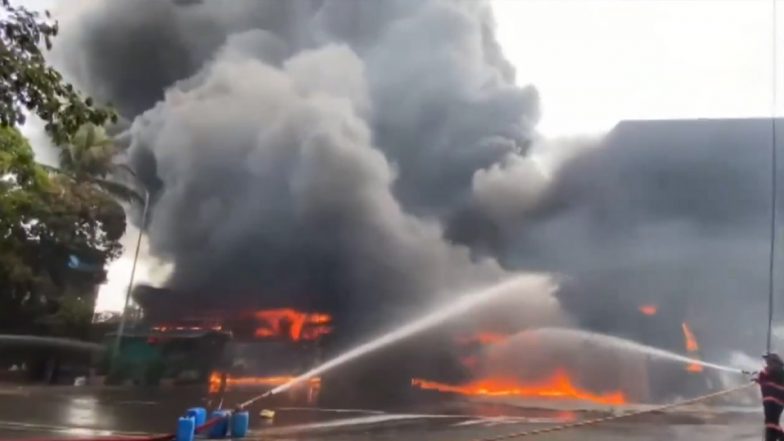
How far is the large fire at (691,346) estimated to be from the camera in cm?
1212

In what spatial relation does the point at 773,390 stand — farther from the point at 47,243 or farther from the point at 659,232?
the point at 47,243

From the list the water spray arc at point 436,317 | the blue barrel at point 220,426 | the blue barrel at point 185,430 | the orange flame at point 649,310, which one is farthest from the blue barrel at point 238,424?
the orange flame at point 649,310

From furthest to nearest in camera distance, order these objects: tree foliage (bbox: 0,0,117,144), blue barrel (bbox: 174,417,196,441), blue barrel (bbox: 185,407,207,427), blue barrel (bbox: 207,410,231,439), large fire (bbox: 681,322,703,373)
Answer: large fire (bbox: 681,322,703,373) → blue barrel (bbox: 207,410,231,439) → blue barrel (bbox: 185,407,207,427) → blue barrel (bbox: 174,417,196,441) → tree foliage (bbox: 0,0,117,144)

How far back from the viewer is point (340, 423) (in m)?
10.9

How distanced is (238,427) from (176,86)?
9142mm

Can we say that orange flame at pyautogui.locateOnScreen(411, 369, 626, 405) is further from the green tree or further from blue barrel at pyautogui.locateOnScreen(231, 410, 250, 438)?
the green tree

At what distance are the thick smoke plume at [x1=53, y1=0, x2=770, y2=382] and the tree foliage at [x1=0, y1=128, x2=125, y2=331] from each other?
4.37 feet

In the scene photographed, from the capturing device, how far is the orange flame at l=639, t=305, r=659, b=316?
12453mm

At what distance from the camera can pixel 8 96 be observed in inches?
193

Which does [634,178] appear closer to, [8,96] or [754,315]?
[754,315]

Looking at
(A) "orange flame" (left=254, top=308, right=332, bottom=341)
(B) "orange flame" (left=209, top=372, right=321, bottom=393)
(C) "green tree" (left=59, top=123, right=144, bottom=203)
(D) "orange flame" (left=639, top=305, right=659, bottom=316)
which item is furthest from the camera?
(C) "green tree" (left=59, top=123, right=144, bottom=203)

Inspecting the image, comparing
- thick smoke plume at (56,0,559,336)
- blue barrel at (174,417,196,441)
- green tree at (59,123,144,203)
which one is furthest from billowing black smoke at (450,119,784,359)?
green tree at (59,123,144,203)

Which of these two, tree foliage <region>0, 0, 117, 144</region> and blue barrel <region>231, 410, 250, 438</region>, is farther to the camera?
blue barrel <region>231, 410, 250, 438</region>

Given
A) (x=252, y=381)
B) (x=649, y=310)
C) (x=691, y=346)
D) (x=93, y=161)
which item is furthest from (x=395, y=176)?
(x=93, y=161)
